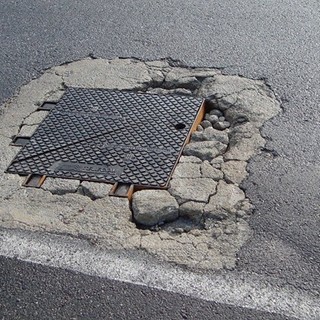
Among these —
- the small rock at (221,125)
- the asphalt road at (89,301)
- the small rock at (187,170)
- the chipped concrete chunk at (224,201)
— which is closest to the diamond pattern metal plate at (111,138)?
the small rock at (187,170)

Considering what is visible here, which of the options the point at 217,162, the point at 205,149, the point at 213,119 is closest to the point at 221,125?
the point at 213,119

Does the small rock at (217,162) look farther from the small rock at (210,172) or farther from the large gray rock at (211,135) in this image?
the large gray rock at (211,135)

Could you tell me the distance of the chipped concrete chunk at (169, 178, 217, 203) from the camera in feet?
11.3

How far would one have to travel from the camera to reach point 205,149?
3803 millimetres

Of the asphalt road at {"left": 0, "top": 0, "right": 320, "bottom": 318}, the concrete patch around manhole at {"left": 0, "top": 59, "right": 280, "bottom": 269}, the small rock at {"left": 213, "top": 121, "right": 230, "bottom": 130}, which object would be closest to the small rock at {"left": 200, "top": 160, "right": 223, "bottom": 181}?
the concrete patch around manhole at {"left": 0, "top": 59, "right": 280, "bottom": 269}

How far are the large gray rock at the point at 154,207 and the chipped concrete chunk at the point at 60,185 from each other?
390 millimetres

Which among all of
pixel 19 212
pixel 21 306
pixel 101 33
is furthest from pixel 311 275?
pixel 101 33

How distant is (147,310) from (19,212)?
106 cm

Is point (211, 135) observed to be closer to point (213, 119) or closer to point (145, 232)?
point (213, 119)

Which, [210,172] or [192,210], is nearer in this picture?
[192,210]

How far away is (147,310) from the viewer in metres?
2.85

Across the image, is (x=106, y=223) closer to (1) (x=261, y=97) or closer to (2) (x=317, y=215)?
(2) (x=317, y=215)

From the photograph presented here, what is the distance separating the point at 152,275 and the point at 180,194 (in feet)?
1.98

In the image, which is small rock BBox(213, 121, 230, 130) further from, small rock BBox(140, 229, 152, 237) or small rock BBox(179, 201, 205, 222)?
small rock BBox(140, 229, 152, 237)
